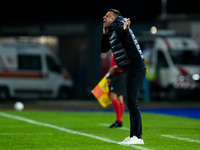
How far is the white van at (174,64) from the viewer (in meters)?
26.3

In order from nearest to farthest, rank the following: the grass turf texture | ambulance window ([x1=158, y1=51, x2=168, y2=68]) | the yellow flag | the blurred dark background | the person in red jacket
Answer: the grass turf texture → the person in red jacket → the yellow flag → ambulance window ([x1=158, y1=51, x2=168, y2=68]) → the blurred dark background

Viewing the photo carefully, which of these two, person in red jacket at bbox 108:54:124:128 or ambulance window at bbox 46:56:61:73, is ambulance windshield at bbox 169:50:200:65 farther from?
person in red jacket at bbox 108:54:124:128

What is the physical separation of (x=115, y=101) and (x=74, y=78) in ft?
69.4

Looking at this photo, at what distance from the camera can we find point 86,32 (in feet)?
111

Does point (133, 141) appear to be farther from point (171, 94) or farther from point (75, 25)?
point (75, 25)

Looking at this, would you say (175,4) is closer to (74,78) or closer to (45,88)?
Result: (74,78)

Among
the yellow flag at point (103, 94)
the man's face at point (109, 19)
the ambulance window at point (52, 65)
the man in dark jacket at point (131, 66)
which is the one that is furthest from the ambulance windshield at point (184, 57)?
the man in dark jacket at point (131, 66)

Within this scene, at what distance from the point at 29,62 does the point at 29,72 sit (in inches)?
18.6

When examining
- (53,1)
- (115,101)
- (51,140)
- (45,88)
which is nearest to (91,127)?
(115,101)

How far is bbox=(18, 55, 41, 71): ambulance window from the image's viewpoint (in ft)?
89.2

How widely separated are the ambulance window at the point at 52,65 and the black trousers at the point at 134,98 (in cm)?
1841

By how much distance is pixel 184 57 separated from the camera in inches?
1072

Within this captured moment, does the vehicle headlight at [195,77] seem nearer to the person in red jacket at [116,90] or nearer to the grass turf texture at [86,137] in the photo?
the grass turf texture at [86,137]

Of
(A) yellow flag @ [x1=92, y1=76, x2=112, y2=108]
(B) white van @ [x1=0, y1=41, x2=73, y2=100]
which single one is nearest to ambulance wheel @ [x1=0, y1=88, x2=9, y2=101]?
(B) white van @ [x1=0, y1=41, x2=73, y2=100]
